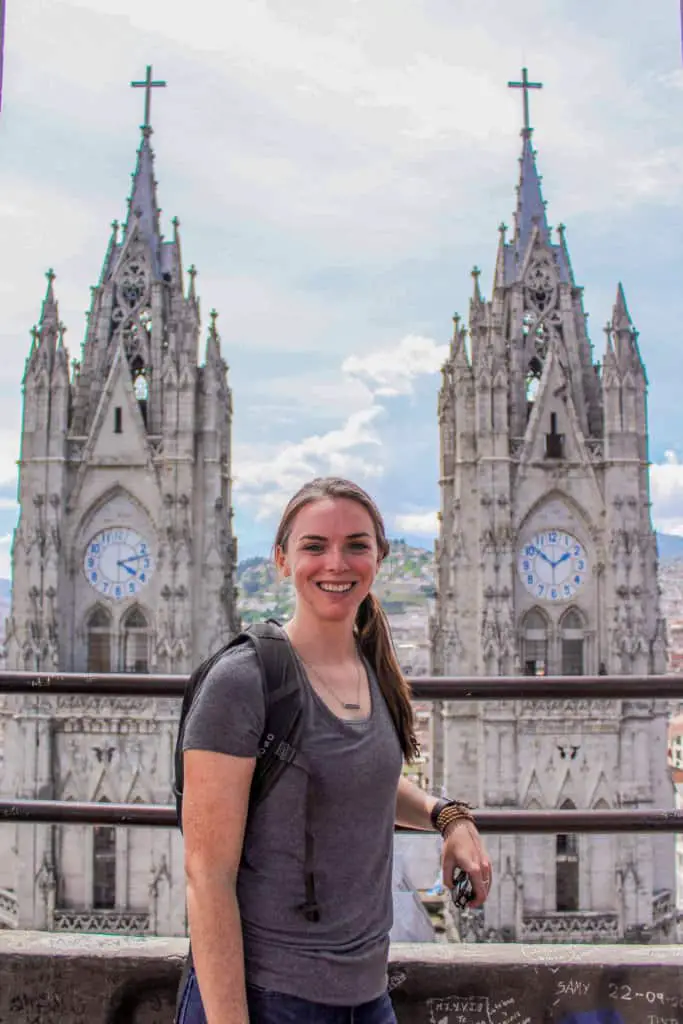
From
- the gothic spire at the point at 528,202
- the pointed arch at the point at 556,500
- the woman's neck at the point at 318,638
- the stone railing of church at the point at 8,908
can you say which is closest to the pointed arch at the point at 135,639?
the stone railing of church at the point at 8,908

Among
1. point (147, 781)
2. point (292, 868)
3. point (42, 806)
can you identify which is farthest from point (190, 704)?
point (147, 781)

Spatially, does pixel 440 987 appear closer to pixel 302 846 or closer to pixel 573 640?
pixel 302 846

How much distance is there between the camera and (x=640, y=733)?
31.2 m

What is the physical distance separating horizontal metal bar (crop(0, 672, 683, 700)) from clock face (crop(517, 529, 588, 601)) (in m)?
29.0

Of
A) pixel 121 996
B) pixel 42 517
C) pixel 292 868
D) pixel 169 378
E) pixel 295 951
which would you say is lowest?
pixel 121 996

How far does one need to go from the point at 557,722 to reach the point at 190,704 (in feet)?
99.2

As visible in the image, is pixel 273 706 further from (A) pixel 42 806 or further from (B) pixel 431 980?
(B) pixel 431 980

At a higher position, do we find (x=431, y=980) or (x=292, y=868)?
(x=292, y=868)

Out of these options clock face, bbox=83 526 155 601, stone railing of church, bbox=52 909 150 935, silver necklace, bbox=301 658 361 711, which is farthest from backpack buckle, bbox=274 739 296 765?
stone railing of church, bbox=52 909 150 935

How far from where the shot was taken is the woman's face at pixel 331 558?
2.71 m

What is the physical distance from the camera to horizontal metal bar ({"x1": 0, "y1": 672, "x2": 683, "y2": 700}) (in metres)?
3.73

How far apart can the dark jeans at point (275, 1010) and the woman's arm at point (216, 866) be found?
3.4 inches

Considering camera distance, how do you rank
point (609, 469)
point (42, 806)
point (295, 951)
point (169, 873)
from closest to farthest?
1. point (295, 951)
2. point (42, 806)
3. point (169, 873)
4. point (609, 469)

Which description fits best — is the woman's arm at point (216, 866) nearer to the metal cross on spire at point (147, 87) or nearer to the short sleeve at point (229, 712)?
the short sleeve at point (229, 712)
